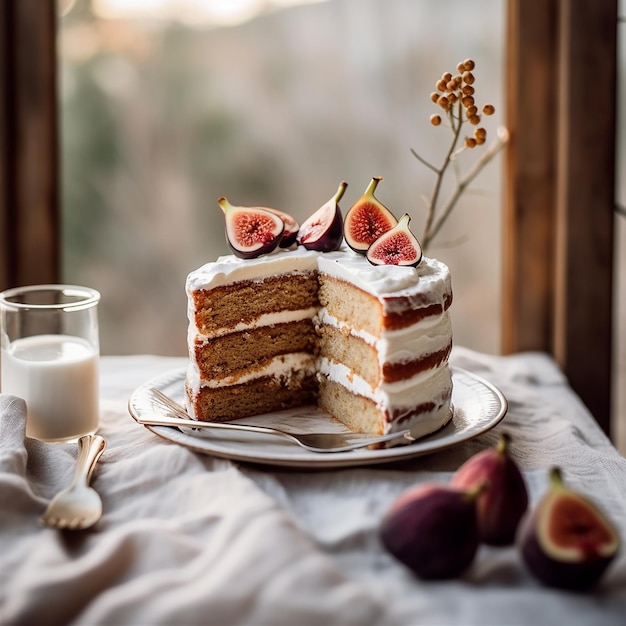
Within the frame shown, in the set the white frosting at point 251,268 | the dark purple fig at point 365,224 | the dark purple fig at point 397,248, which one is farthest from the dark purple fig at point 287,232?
the dark purple fig at point 397,248

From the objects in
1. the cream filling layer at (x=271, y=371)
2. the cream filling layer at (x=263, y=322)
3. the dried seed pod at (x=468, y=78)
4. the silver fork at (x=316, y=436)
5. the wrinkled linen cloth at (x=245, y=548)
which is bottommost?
the wrinkled linen cloth at (x=245, y=548)

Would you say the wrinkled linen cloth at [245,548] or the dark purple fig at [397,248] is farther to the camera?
the dark purple fig at [397,248]

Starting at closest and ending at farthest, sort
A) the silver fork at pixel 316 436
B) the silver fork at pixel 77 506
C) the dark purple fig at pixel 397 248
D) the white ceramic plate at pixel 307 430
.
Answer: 1. the silver fork at pixel 77 506
2. the white ceramic plate at pixel 307 430
3. the silver fork at pixel 316 436
4. the dark purple fig at pixel 397 248

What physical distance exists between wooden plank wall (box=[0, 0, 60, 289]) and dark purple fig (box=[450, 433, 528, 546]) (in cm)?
298

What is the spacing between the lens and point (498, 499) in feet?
5.83

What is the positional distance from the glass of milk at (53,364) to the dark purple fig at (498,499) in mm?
1377

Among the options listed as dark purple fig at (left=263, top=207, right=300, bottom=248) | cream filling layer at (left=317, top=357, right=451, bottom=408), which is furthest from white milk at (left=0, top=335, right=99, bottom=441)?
cream filling layer at (left=317, top=357, right=451, bottom=408)

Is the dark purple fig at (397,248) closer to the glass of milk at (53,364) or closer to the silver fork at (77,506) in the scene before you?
the glass of milk at (53,364)

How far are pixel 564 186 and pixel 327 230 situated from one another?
1.53m

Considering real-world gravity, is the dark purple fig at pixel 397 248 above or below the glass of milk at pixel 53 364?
above

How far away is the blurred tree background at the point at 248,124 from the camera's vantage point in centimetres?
407

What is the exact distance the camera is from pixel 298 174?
4.27 metres

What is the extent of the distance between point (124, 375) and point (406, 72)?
207cm

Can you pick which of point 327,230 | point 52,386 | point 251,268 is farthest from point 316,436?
point 52,386
